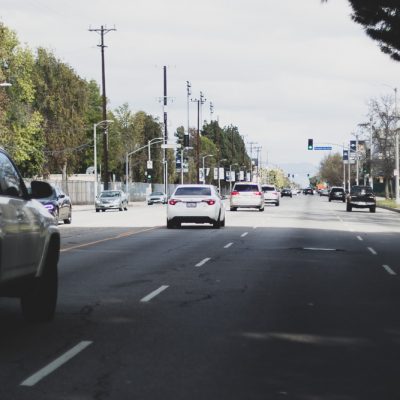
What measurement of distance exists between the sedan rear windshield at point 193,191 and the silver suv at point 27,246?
874 inches

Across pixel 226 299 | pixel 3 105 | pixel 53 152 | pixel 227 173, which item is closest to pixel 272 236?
pixel 226 299

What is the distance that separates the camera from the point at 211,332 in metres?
9.66

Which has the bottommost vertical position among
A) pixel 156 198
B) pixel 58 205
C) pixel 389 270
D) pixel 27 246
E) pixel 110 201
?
pixel 156 198

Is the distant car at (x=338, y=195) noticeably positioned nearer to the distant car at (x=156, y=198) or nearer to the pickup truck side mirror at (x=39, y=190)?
the distant car at (x=156, y=198)

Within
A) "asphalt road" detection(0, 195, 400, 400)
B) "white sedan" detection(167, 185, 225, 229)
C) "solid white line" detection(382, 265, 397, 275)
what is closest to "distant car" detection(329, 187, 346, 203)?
"white sedan" detection(167, 185, 225, 229)

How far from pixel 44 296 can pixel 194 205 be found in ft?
72.4

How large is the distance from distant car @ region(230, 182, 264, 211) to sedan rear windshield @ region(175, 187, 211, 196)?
807 inches

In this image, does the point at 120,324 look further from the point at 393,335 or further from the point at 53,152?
the point at 53,152

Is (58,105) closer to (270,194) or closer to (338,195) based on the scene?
(338,195)

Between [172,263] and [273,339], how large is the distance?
363 inches

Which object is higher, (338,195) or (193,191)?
(193,191)

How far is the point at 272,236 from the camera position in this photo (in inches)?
1102

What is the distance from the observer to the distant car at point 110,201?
59750 millimetres

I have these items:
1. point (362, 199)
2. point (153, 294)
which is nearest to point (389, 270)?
point (153, 294)
